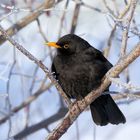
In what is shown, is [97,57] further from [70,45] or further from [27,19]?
[27,19]

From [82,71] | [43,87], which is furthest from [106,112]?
[43,87]

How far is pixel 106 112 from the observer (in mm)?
3680

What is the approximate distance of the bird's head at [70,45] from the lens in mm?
3639

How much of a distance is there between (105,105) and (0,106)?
5.26 feet

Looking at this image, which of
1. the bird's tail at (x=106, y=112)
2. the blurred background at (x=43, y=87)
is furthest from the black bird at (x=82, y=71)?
the blurred background at (x=43, y=87)

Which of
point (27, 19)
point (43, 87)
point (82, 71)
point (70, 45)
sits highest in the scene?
point (27, 19)

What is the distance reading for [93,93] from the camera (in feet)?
10.3

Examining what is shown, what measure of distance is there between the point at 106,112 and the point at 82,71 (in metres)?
0.38

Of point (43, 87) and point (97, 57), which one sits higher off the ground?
point (97, 57)

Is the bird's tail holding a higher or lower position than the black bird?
lower

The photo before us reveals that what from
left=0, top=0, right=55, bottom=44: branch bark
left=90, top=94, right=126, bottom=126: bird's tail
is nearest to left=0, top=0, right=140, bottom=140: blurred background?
left=0, top=0, right=55, bottom=44: branch bark

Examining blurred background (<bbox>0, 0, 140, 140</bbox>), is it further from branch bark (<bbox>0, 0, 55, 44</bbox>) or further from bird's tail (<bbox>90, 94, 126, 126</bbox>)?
bird's tail (<bbox>90, 94, 126, 126</bbox>)

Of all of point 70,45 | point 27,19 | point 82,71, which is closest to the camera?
point 82,71

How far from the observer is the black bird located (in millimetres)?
3473
